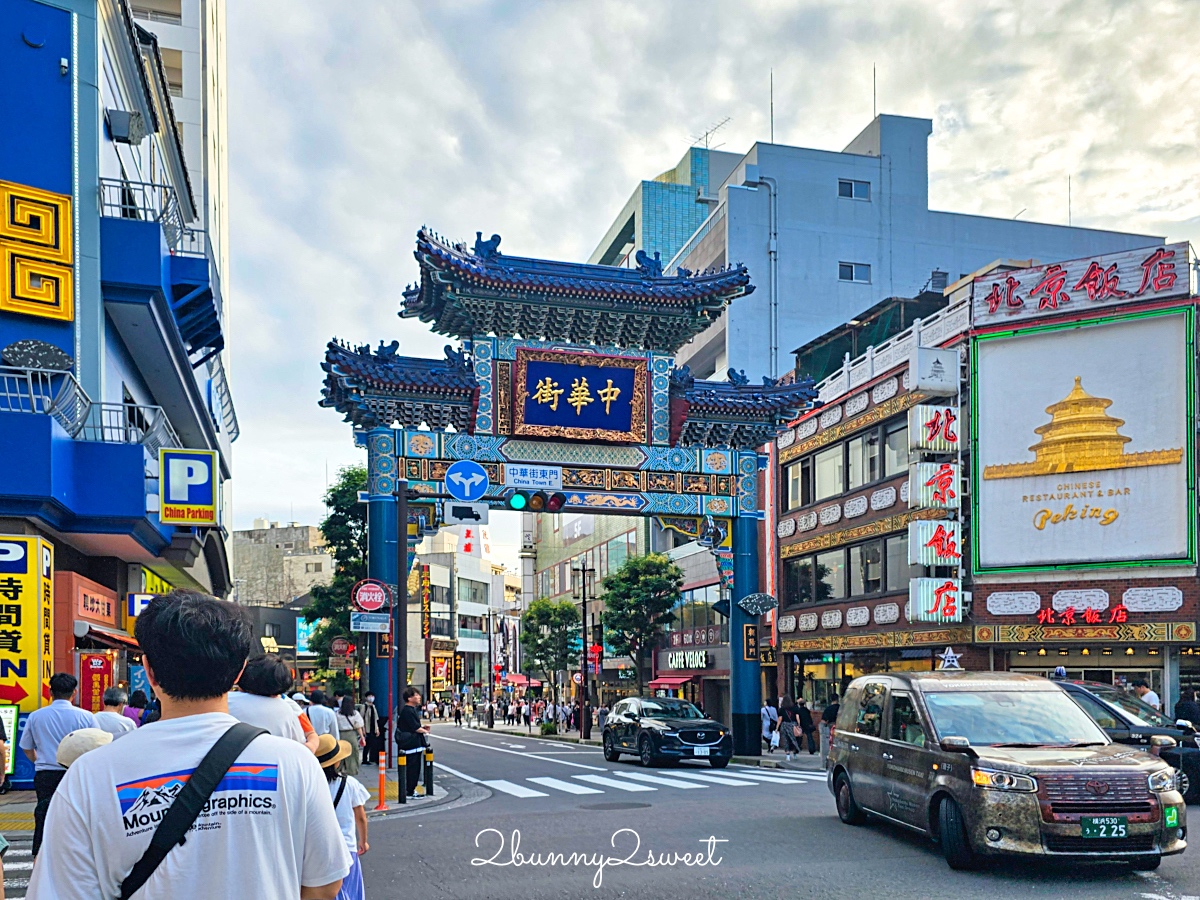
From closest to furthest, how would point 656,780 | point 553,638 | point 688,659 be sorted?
point 656,780 < point 688,659 < point 553,638

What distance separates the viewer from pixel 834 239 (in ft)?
173

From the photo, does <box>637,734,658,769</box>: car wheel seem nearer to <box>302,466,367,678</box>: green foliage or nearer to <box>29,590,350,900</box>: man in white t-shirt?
<box>302,466,367,678</box>: green foliage

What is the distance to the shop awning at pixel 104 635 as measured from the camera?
765 inches

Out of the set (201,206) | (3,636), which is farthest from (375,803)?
(201,206)

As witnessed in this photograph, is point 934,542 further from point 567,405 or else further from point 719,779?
point 719,779

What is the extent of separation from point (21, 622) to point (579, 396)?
14855 millimetres

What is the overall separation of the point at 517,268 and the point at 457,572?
2885 inches

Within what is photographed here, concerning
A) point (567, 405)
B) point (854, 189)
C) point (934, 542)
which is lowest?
point (934, 542)

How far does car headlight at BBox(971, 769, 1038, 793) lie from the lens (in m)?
9.96

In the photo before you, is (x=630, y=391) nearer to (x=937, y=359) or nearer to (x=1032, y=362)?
(x=937, y=359)

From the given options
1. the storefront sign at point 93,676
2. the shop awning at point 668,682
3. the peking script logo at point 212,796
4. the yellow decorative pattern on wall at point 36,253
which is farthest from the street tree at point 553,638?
the peking script logo at point 212,796

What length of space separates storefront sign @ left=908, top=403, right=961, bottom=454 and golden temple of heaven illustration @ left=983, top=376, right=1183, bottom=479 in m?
1.62

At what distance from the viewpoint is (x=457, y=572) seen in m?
100

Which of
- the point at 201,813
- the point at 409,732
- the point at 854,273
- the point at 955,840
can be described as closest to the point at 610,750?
the point at 409,732
